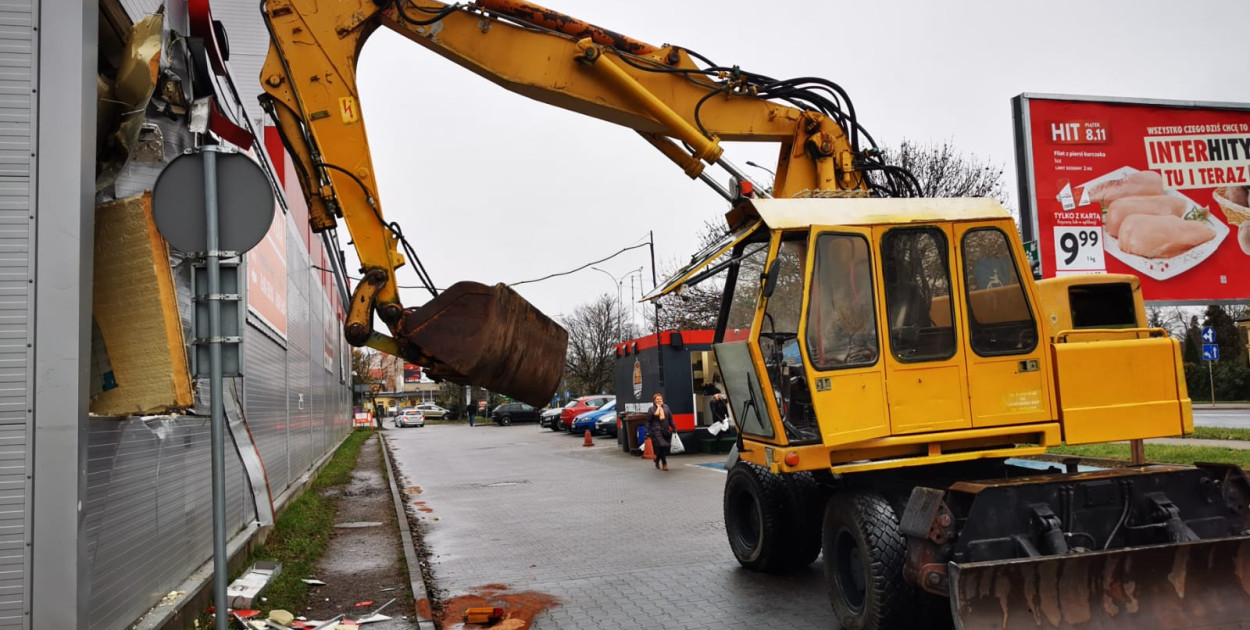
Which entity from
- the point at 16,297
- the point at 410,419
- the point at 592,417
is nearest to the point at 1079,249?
the point at 16,297

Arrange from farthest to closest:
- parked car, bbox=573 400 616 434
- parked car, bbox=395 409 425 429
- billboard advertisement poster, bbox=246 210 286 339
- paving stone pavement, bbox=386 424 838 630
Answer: parked car, bbox=395 409 425 429, parked car, bbox=573 400 616 434, billboard advertisement poster, bbox=246 210 286 339, paving stone pavement, bbox=386 424 838 630

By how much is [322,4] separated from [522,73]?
4.93 feet

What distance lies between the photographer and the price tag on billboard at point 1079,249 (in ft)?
41.4

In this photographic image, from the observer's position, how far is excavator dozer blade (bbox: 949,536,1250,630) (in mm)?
4980

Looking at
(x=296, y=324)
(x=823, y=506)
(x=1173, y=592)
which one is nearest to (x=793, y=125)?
(x=823, y=506)

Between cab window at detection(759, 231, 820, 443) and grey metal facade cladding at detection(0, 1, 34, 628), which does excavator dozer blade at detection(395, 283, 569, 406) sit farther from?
grey metal facade cladding at detection(0, 1, 34, 628)

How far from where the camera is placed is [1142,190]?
12.9 meters

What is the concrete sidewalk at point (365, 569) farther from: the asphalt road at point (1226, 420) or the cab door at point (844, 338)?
the asphalt road at point (1226, 420)

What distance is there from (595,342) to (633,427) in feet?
137

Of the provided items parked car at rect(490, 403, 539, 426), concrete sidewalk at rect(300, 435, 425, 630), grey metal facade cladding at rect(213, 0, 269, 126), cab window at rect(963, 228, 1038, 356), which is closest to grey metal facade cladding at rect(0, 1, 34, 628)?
concrete sidewalk at rect(300, 435, 425, 630)

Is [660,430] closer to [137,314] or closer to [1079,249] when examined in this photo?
[1079,249]

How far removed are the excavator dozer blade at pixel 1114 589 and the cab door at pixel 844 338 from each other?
1150 millimetres

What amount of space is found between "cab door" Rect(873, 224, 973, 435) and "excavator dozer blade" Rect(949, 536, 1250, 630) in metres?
1.12

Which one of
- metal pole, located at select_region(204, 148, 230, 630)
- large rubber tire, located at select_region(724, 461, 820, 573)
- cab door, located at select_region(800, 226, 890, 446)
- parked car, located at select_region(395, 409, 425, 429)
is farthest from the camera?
parked car, located at select_region(395, 409, 425, 429)
